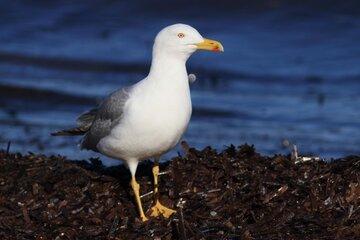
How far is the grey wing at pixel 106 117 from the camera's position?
7.25m

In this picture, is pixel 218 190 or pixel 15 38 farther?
pixel 15 38

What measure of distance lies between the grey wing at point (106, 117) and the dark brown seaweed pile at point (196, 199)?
10.2 inches

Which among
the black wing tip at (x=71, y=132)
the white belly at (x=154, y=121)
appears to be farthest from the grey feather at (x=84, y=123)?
the white belly at (x=154, y=121)

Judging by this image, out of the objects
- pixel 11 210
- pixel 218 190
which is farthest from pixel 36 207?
pixel 218 190

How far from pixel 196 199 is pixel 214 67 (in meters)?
9.00

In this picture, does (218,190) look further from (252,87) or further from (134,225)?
(252,87)

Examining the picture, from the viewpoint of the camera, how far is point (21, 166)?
8203 millimetres

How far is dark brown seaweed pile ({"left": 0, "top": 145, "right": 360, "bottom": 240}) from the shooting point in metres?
6.69

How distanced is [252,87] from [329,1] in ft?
13.5

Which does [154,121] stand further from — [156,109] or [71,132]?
[71,132]

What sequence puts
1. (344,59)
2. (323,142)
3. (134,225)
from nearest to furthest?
(134,225)
(323,142)
(344,59)

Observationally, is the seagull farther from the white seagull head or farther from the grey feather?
the grey feather

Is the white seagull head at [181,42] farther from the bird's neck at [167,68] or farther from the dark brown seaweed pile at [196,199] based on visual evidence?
the dark brown seaweed pile at [196,199]

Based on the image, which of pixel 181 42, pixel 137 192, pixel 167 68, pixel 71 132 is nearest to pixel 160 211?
pixel 137 192
